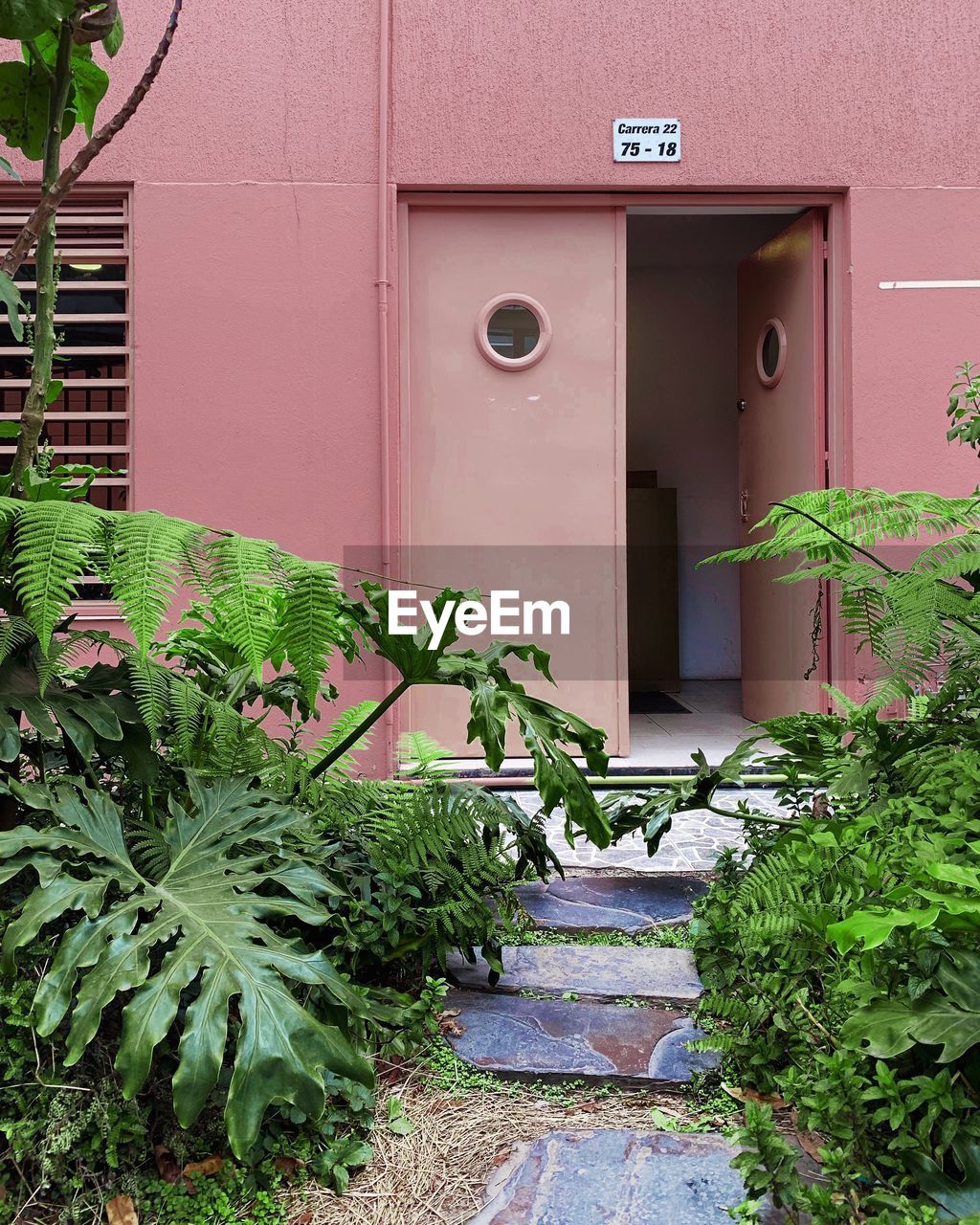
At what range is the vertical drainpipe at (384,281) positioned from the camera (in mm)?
4258

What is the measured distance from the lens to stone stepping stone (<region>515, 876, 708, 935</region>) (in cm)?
267

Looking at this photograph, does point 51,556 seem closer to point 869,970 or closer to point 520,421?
point 869,970

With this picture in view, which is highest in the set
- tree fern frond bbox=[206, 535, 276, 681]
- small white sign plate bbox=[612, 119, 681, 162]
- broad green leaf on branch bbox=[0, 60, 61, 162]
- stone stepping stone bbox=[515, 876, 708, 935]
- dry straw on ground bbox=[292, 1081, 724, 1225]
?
small white sign plate bbox=[612, 119, 681, 162]

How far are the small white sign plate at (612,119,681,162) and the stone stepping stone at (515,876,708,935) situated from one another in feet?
10.3

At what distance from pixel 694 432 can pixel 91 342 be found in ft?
17.0

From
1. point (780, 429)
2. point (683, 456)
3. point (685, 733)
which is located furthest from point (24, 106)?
point (683, 456)

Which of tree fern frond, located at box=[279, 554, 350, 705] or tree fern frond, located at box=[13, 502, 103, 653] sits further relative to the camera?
tree fern frond, located at box=[279, 554, 350, 705]

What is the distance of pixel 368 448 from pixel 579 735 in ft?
8.46

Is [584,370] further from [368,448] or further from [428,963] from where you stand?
[428,963]

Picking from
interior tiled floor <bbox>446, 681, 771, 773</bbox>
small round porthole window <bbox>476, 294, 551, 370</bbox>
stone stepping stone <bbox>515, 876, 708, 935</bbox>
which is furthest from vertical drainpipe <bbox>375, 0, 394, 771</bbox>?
stone stepping stone <bbox>515, 876, 708, 935</bbox>

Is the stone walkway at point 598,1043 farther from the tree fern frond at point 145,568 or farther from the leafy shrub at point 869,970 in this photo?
the tree fern frond at point 145,568

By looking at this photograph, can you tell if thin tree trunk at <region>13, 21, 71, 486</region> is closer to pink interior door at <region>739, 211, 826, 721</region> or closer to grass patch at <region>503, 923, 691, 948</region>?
grass patch at <region>503, 923, 691, 948</region>

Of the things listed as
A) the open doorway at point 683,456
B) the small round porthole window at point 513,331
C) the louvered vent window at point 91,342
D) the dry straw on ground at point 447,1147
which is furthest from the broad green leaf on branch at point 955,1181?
the open doorway at point 683,456

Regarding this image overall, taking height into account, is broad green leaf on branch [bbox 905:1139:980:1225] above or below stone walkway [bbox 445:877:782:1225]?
above
